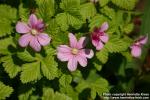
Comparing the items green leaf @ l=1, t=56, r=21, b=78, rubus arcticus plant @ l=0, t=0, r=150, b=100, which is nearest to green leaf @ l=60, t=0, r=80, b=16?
rubus arcticus plant @ l=0, t=0, r=150, b=100

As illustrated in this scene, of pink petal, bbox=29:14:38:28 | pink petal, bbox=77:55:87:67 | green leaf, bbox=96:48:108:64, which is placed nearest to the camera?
pink petal, bbox=29:14:38:28

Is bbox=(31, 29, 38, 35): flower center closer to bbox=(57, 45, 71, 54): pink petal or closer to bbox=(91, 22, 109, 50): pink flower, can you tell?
bbox=(57, 45, 71, 54): pink petal

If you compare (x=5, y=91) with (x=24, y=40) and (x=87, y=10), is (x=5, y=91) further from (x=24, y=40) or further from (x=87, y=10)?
(x=87, y=10)

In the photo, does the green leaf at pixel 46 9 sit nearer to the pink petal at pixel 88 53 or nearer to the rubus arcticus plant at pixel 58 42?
the rubus arcticus plant at pixel 58 42

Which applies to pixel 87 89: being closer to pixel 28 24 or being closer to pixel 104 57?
pixel 104 57

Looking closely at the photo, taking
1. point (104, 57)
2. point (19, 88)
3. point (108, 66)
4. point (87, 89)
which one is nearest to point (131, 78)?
point (108, 66)

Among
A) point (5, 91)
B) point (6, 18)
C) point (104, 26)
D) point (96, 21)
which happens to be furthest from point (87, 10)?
point (5, 91)
